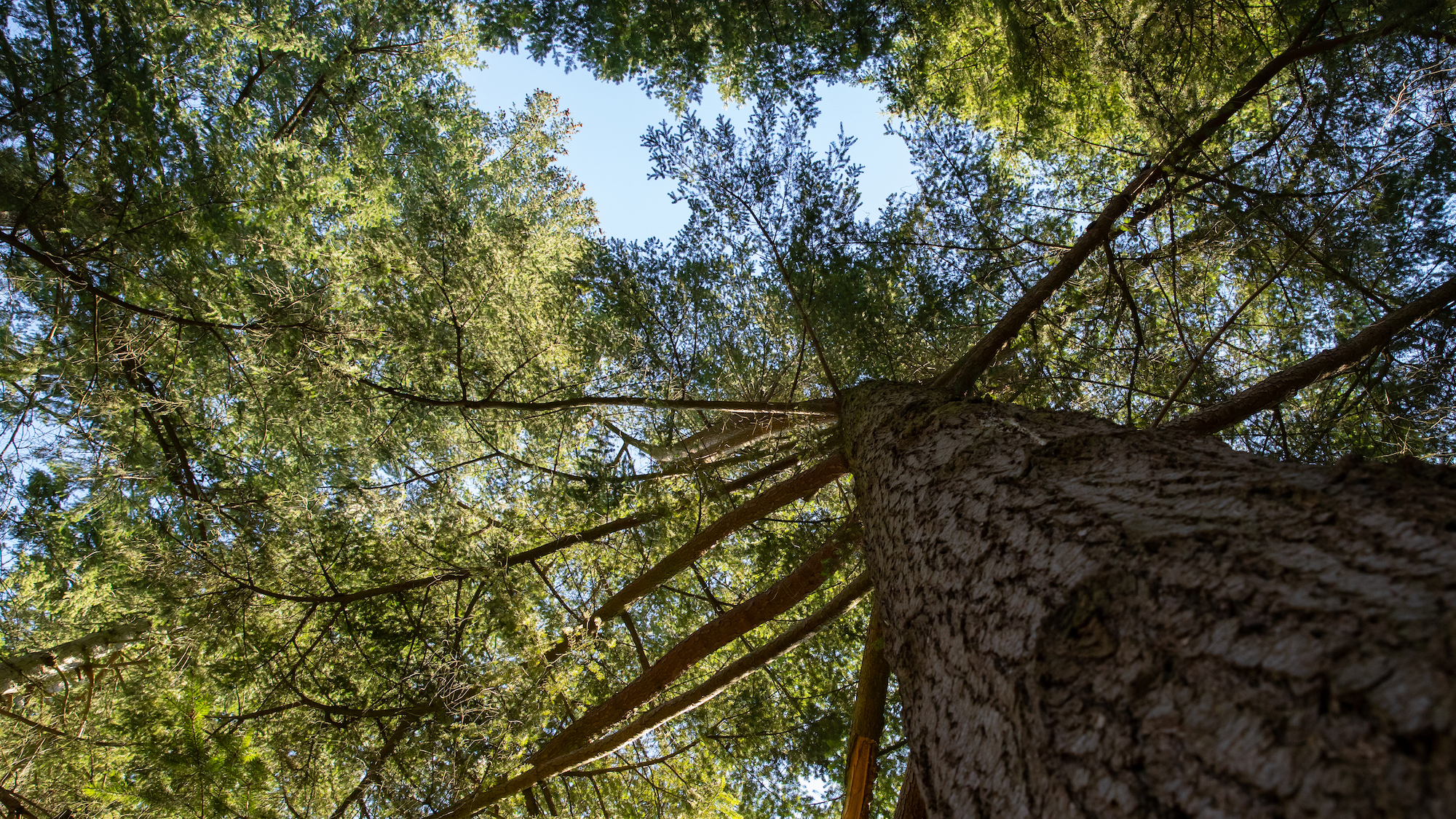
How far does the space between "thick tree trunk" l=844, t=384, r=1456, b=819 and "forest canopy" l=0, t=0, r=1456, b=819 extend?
5.71ft

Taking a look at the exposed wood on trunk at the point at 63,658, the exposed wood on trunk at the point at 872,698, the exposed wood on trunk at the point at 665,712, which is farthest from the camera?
the exposed wood on trunk at the point at 63,658

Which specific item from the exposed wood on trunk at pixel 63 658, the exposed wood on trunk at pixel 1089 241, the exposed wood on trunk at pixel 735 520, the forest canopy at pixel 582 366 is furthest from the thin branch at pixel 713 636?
the exposed wood on trunk at pixel 63 658

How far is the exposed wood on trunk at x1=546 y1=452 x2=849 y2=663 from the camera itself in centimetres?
408

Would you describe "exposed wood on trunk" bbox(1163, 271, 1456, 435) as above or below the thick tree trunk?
above

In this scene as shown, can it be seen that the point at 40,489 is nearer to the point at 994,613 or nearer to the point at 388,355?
the point at 388,355

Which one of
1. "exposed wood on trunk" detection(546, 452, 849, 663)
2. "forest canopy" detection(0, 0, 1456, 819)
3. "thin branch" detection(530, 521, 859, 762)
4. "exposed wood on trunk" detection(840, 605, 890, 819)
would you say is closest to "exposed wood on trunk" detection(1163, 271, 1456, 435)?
"forest canopy" detection(0, 0, 1456, 819)

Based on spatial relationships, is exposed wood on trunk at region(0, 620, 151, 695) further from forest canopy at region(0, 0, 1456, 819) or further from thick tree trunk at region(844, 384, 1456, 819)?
thick tree trunk at region(844, 384, 1456, 819)

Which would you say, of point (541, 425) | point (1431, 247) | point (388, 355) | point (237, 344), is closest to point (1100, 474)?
point (1431, 247)

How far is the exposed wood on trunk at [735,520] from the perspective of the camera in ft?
13.4

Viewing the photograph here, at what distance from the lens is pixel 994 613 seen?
1.35 m

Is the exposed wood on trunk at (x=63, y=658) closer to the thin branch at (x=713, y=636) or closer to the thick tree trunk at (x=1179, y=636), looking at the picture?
the thin branch at (x=713, y=636)

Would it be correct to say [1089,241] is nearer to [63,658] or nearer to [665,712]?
[665,712]

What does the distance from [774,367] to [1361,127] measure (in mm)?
3818

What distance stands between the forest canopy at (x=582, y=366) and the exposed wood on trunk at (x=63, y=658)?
33mm
